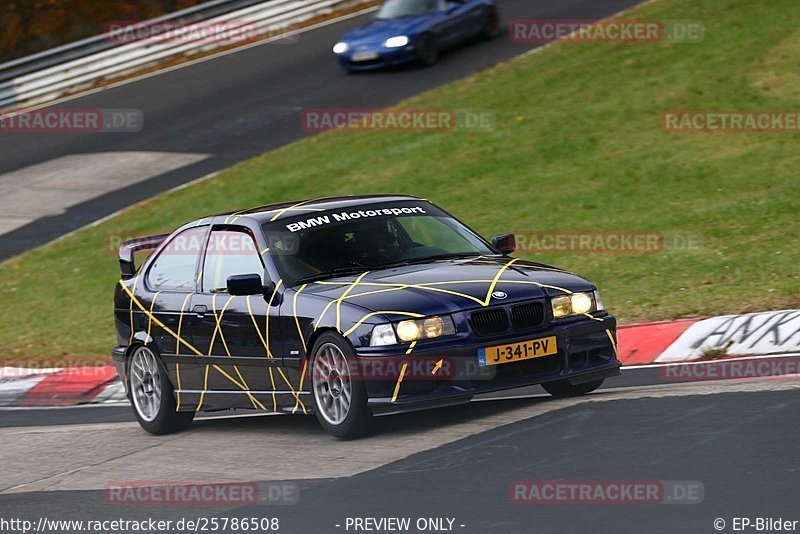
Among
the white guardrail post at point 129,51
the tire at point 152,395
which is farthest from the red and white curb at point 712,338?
the white guardrail post at point 129,51

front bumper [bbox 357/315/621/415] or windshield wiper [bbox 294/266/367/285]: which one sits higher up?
windshield wiper [bbox 294/266/367/285]

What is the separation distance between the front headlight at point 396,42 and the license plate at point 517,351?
18.2 m

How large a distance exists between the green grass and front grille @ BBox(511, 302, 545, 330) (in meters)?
3.32

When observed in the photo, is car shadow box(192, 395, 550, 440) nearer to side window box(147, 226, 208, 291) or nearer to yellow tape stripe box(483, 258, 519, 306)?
yellow tape stripe box(483, 258, 519, 306)

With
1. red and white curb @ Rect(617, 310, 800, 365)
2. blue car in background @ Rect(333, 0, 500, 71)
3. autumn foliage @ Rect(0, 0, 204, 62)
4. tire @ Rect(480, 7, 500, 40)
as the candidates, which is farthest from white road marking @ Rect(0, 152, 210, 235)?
red and white curb @ Rect(617, 310, 800, 365)

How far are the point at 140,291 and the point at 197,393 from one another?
116cm

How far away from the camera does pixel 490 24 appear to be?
27781mm

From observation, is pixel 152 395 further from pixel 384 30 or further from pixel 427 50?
pixel 384 30

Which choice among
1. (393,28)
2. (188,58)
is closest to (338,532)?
(393,28)

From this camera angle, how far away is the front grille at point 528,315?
853 cm

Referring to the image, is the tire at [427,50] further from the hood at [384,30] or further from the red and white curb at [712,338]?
the red and white curb at [712,338]

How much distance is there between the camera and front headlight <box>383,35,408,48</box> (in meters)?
26.2

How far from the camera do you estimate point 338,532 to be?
6.48 m

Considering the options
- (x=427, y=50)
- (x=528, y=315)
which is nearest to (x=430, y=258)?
(x=528, y=315)
